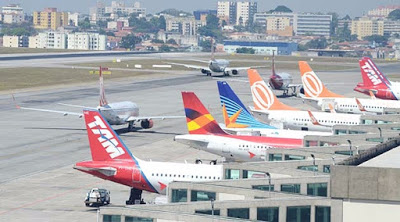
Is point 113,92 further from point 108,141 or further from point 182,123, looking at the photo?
point 108,141

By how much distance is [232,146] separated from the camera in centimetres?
6888

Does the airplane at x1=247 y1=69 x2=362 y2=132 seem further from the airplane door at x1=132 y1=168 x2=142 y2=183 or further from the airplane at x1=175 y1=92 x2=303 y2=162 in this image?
the airplane door at x1=132 y1=168 x2=142 y2=183

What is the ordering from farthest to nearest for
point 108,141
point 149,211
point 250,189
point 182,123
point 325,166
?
point 182,123 < point 108,141 < point 325,166 < point 250,189 < point 149,211

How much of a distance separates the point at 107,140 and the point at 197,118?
14.2 m

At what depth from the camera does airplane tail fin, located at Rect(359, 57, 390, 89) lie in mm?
121500

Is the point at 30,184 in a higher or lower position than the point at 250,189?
lower

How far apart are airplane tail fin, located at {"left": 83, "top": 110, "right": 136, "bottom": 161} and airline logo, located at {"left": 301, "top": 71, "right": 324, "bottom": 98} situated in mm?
54833

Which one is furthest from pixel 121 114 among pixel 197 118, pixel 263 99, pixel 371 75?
pixel 371 75

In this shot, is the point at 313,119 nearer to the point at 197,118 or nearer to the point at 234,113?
the point at 234,113

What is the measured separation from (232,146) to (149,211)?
3326cm

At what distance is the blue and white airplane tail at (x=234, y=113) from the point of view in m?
79.3

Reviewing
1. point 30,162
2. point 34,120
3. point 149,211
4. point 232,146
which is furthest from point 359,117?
point 149,211

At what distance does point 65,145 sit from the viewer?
92750 millimetres

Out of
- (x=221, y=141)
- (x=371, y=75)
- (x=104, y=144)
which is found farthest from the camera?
(x=371, y=75)
